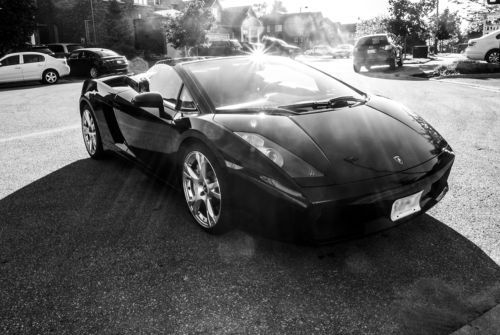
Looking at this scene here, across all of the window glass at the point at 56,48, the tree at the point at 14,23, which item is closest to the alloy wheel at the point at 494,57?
the window glass at the point at 56,48

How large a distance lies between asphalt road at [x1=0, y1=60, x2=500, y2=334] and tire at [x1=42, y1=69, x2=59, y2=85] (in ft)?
50.4

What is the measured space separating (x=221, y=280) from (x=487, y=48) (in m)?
17.8

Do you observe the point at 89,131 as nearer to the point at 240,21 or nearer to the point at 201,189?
the point at 201,189

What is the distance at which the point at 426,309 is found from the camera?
229 centimetres

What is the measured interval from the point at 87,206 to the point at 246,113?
1841 millimetres

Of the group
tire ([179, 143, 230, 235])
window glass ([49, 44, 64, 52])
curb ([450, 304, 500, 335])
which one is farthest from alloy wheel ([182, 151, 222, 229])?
window glass ([49, 44, 64, 52])

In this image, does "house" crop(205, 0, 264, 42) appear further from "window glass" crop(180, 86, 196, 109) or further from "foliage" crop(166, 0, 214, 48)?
"window glass" crop(180, 86, 196, 109)

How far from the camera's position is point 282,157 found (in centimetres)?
263

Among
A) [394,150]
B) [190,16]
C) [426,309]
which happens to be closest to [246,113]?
[394,150]

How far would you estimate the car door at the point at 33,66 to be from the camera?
17484 mm

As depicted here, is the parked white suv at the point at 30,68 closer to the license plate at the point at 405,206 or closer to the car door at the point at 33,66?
the car door at the point at 33,66

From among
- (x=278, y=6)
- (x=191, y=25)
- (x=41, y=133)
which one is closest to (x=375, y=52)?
(x=41, y=133)

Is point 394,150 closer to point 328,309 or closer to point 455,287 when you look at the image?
point 455,287

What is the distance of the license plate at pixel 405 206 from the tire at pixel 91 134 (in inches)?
150
